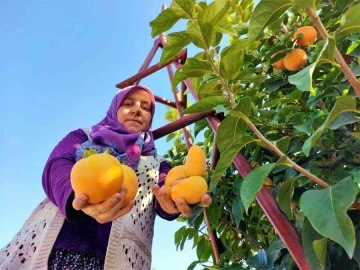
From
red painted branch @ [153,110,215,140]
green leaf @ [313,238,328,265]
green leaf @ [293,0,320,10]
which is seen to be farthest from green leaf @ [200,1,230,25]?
green leaf @ [313,238,328,265]

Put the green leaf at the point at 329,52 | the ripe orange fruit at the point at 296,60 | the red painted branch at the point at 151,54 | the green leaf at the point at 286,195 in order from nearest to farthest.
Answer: the green leaf at the point at 329,52 → the green leaf at the point at 286,195 → the ripe orange fruit at the point at 296,60 → the red painted branch at the point at 151,54

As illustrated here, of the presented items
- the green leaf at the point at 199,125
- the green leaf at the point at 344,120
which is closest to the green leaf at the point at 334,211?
the green leaf at the point at 344,120

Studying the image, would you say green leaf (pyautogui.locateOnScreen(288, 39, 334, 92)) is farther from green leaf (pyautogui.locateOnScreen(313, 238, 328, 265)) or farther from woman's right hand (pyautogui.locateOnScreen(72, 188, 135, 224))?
woman's right hand (pyautogui.locateOnScreen(72, 188, 135, 224))

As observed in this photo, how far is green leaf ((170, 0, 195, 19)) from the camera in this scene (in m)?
0.93

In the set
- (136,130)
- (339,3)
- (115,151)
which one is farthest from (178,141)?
(339,3)

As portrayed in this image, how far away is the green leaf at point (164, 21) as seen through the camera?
3.07ft

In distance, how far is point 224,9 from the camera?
93cm

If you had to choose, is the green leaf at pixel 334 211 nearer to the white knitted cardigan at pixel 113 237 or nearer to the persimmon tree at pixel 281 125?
the persimmon tree at pixel 281 125

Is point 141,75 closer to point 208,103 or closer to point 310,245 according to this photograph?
point 208,103

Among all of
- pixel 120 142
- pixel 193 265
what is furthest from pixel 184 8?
pixel 193 265

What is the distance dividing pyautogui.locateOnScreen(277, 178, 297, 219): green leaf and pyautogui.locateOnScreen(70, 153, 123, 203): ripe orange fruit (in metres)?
0.34

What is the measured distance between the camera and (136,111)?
147 cm

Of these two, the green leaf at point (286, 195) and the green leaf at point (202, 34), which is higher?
the green leaf at point (202, 34)

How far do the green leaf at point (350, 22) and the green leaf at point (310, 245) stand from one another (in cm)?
36
